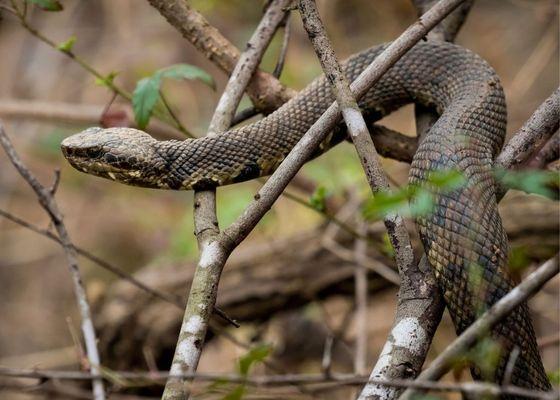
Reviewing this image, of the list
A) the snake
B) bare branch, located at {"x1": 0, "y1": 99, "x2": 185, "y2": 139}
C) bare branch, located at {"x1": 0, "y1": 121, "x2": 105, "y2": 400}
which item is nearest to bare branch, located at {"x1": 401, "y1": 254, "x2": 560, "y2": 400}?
the snake

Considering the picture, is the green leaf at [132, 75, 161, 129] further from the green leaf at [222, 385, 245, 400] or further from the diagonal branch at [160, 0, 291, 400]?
the green leaf at [222, 385, 245, 400]

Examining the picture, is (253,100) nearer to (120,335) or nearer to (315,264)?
(315,264)

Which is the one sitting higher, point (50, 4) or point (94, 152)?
point (50, 4)

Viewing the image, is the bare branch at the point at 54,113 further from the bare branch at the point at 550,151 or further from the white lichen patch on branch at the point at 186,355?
the white lichen patch on branch at the point at 186,355

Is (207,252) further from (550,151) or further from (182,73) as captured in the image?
(550,151)

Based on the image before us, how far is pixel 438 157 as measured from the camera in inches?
155

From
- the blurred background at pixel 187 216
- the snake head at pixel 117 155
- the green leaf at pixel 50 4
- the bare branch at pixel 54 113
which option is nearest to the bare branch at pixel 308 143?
the snake head at pixel 117 155

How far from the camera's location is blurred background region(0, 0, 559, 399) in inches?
284

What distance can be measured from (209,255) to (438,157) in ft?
4.18

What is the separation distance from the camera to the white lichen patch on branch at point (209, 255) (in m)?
3.51

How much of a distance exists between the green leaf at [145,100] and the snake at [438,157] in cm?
21

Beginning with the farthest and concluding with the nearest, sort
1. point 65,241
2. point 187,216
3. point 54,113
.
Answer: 1. point 187,216
2. point 54,113
3. point 65,241

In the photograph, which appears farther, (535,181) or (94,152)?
→ (94,152)

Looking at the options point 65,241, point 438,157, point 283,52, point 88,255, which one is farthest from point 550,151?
point 88,255
